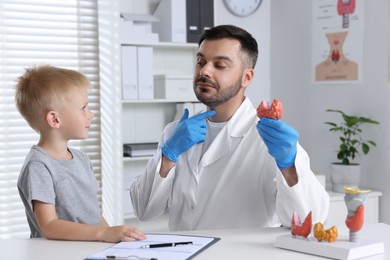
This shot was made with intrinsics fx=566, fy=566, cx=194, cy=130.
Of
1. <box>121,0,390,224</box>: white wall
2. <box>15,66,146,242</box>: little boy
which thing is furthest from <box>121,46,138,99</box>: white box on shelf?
<box>15,66,146,242</box>: little boy

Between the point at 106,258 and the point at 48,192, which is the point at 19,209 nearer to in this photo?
the point at 48,192

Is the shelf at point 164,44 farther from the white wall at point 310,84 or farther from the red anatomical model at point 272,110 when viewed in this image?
the red anatomical model at point 272,110

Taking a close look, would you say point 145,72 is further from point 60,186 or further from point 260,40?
point 60,186

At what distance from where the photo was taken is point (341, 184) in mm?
3117

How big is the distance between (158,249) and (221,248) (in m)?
0.15

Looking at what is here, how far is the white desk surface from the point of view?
1.29 metres

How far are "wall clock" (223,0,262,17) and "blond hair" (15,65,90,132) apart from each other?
217 cm

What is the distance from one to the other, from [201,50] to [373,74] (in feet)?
4.96

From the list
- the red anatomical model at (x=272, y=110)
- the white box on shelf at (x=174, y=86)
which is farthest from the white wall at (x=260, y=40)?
the red anatomical model at (x=272, y=110)

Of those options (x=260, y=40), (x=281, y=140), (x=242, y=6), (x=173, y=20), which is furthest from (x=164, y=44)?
(x=281, y=140)

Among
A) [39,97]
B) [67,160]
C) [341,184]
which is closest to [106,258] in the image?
[67,160]

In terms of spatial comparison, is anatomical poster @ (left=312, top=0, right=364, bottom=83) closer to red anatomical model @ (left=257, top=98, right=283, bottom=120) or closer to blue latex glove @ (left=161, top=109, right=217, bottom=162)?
blue latex glove @ (left=161, top=109, right=217, bottom=162)

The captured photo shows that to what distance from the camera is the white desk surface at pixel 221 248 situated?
1.29 meters

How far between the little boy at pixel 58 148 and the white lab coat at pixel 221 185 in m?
0.26
